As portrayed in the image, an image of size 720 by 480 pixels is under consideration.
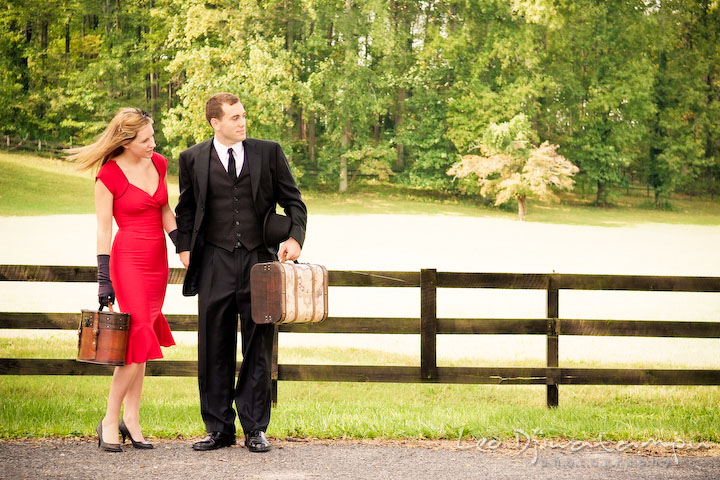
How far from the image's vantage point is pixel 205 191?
4938 mm

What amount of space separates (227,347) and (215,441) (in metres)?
0.53

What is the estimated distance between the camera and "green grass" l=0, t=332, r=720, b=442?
5332 mm

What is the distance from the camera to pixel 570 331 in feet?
20.7

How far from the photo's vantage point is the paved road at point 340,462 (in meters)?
4.39

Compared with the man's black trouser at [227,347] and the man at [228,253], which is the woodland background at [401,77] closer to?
the man at [228,253]

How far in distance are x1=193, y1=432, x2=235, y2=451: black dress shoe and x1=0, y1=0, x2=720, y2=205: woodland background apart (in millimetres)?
38780

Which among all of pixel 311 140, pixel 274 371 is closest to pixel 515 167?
pixel 311 140

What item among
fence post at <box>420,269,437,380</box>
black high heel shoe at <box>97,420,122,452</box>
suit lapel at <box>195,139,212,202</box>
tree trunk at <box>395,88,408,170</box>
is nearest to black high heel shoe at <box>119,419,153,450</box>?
black high heel shoe at <box>97,420,122,452</box>

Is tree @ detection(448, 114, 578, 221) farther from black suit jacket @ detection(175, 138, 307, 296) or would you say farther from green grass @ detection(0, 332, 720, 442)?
black suit jacket @ detection(175, 138, 307, 296)

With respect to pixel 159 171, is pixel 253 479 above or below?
below

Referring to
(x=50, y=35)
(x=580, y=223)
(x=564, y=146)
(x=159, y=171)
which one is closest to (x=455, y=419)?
(x=159, y=171)

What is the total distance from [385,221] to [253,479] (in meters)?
32.0

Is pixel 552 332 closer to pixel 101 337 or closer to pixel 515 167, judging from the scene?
pixel 101 337

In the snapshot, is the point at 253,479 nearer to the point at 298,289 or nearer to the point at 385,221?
the point at 298,289
